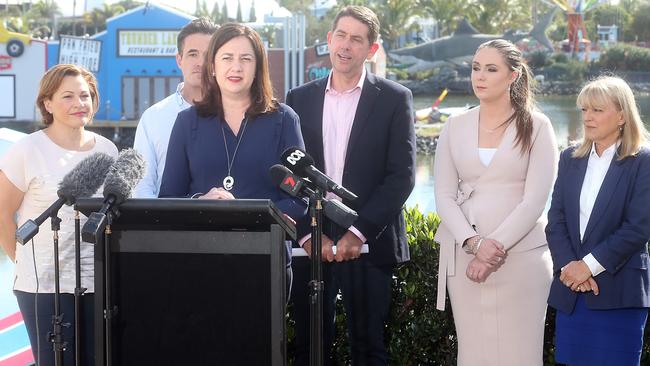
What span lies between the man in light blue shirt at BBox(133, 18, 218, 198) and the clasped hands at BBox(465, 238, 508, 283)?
1439 mm

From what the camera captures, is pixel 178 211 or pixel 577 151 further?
pixel 577 151

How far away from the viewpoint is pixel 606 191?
3.71m

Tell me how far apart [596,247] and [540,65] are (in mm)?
54553

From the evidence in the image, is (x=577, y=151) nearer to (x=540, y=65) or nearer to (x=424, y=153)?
(x=424, y=153)

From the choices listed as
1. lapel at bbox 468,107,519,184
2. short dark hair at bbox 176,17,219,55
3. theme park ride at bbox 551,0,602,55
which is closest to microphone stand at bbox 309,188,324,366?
lapel at bbox 468,107,519,184

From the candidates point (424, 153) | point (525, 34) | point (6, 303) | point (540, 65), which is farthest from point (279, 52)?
point (6, 303)

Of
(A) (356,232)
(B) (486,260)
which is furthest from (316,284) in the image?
(B) (486,260)

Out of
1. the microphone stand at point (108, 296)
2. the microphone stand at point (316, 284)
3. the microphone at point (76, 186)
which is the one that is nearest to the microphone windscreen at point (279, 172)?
the microphone stand at point (316, 284)

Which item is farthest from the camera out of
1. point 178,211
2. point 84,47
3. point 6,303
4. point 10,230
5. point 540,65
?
point 540,65

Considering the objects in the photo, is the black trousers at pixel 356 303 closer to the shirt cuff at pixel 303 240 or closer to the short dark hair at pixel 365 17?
the shirt cuff at pixel 303 240

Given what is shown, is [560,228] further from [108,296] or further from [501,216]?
[108,296]

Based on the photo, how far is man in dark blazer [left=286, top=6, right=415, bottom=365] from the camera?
4.00m

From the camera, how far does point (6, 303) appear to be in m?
6.16

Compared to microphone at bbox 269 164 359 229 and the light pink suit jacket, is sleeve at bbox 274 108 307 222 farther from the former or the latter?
the light pink suit jacket
